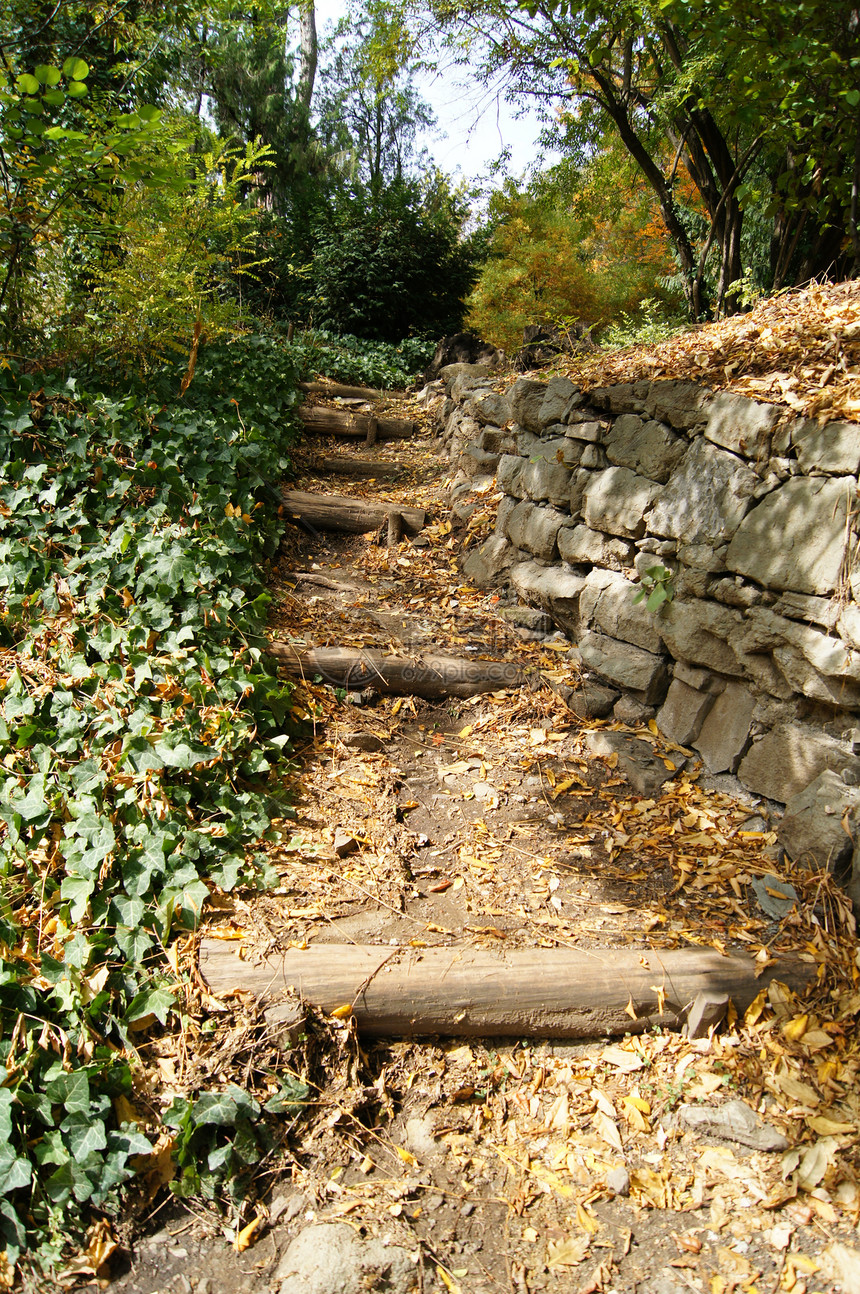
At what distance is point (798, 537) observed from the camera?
8.29 feet

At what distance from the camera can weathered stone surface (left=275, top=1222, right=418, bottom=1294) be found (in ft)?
5.53

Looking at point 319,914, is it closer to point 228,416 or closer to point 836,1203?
point 836,1203

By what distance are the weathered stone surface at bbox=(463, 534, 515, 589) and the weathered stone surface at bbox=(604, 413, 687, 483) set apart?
37.9 inches

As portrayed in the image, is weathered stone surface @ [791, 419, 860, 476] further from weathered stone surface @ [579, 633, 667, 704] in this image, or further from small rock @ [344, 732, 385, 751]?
small rock @ [344, 732, 385, 751]

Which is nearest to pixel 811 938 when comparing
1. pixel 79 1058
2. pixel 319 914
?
pixel 319 914

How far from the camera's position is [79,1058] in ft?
6.34

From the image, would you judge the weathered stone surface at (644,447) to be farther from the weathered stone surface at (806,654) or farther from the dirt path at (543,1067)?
the dirt path at (543,1067)

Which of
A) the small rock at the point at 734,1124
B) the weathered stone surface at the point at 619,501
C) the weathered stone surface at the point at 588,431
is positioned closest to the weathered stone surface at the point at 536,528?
Result: the weathered stone surface at the point at 619,501

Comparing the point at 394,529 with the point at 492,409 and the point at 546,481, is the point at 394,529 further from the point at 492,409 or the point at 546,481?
the point at 546,481

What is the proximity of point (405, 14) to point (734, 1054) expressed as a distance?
817 centimetres

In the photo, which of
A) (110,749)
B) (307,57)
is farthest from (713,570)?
(307,57)

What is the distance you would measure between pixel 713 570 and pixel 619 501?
712 mm

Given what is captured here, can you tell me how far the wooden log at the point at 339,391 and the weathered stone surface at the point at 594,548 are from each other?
3.97 m

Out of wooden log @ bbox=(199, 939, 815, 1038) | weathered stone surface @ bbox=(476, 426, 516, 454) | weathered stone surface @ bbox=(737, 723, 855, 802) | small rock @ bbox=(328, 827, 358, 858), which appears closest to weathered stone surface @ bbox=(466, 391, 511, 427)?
weathered stone surface @ bbox=(476, 426, 516, 454)
